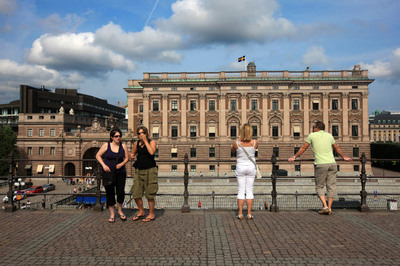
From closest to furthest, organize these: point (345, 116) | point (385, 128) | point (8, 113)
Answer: point (345, 116), point (8, 113), point (385, 128)

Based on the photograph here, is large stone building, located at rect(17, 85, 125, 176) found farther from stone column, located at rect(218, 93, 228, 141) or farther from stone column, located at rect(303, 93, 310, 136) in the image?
stone column, located at rect(303, 93, 310, 136)

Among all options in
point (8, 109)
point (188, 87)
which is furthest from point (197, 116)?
point (8, 109)

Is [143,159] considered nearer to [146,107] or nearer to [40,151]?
[146,107]

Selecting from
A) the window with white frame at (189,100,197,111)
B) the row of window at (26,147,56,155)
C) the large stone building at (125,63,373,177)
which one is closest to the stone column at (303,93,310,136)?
the large stone building at (125,63,373,177)

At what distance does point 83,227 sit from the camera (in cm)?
651

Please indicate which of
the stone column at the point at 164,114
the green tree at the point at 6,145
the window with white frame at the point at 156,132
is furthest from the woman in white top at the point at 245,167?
the green tree at the point at 6,145

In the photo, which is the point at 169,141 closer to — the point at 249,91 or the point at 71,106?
the point at 249,91

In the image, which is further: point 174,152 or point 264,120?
point 174,152

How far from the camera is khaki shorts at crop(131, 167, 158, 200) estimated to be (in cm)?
711

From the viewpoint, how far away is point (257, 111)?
47.7 m

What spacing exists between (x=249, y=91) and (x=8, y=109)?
64741 millimetres

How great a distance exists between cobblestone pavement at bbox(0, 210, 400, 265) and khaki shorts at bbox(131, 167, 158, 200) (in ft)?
2.23

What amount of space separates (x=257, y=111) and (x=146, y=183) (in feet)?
139

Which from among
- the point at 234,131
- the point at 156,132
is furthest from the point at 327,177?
the point at 156,132
